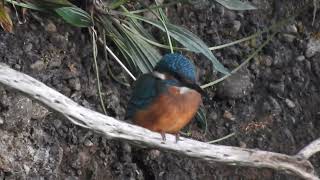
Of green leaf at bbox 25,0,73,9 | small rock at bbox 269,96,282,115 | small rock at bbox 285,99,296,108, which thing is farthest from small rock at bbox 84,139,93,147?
small rock at bbox 285,99,296,108

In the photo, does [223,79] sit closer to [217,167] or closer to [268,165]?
[217,167]

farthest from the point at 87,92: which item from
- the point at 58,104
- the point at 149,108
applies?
the point at 58,104

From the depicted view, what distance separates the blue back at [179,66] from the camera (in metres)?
3.00

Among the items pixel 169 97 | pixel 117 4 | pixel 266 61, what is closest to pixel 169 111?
pixel 169 97

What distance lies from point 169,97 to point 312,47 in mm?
1350

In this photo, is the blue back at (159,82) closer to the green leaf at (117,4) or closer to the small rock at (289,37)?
the green leaf at (117,4)

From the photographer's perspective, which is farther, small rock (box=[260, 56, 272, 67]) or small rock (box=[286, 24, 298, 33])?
small rock (box=[286, 24, 298, 33])

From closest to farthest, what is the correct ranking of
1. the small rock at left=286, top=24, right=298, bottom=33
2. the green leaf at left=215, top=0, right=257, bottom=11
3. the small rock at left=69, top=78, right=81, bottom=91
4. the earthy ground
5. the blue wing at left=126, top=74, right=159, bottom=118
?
1. the blue wing at left=126, top=74, right=159, bottom=118
2. the earthy ground
3. the small rock at left=69, top=78, right=81, bottom=91
4. the green leaf at left=215, top=0, right=257, bottom=11
5. the small rock at left=286, top=24, right=298, bottom=33

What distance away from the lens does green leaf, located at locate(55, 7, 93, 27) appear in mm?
3367

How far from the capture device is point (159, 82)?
3100 mm

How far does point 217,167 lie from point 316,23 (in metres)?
1.19

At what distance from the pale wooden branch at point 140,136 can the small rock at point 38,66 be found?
835 mm

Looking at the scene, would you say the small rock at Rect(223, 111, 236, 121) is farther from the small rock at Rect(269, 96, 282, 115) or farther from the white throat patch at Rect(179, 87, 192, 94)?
the white throat patch at Rect(179, 87, 192, 94)

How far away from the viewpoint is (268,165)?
2.67m
